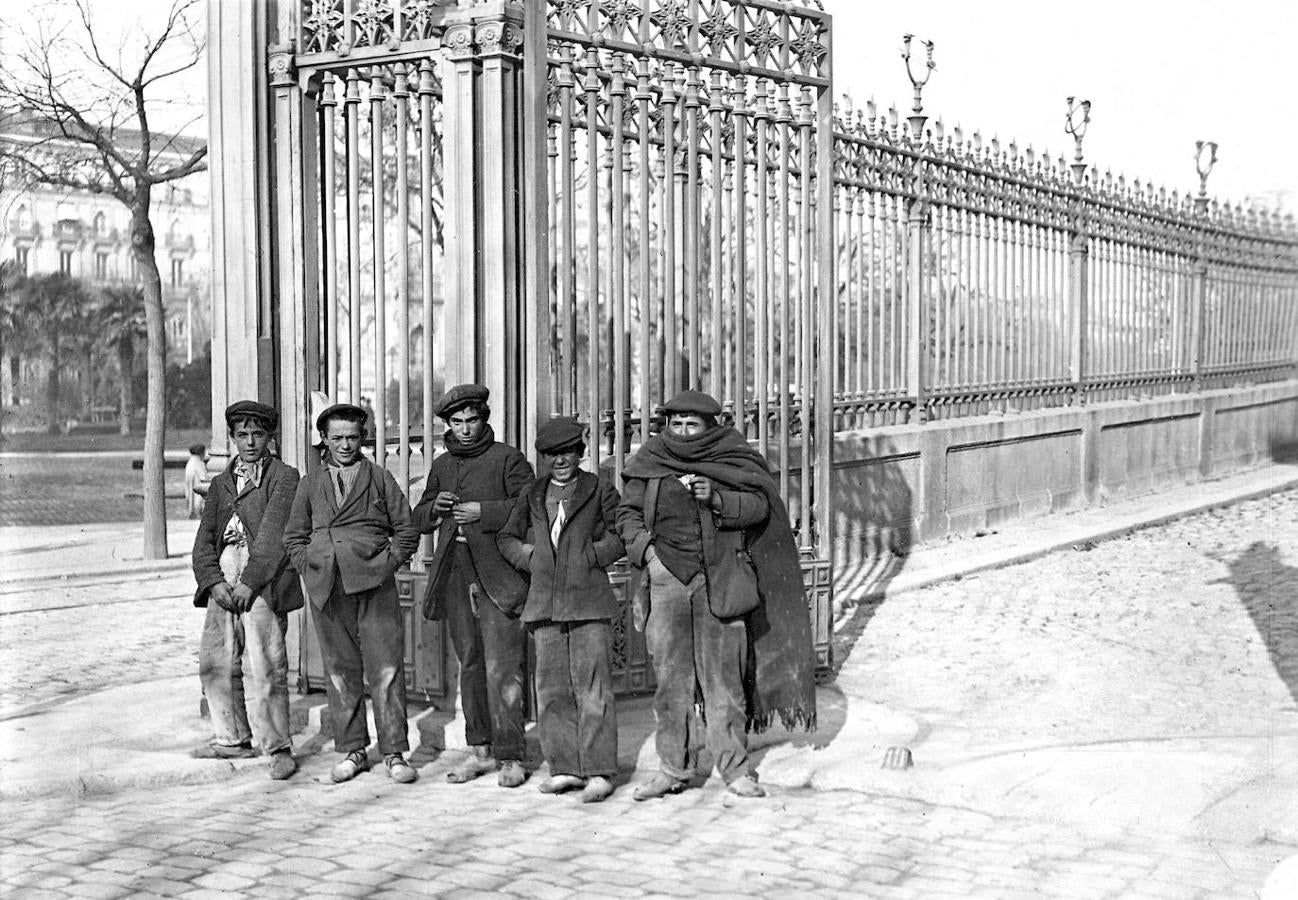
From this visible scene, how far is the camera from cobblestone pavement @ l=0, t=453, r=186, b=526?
25.3 meters

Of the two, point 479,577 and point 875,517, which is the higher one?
point 479,577

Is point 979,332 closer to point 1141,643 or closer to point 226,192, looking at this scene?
point 1141,643

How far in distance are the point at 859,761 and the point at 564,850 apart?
5.62ft

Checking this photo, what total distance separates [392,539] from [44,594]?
9.05 meters

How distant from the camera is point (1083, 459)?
61.1 feet

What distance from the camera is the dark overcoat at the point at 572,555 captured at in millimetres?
7031

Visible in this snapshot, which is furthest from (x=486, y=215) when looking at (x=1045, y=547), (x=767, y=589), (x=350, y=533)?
(x=1045, y=547)

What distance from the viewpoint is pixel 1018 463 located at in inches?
674

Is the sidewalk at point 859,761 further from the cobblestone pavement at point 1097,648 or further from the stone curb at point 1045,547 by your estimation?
the stone curb at point 1045,547

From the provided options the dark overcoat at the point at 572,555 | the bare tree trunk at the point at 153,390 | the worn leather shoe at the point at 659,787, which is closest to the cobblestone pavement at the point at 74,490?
the bare tree trunk at the point at 153,390

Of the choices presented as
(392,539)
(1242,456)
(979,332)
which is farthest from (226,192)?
(1242,456)

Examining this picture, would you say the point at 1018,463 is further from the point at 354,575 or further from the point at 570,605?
the point at 354,575

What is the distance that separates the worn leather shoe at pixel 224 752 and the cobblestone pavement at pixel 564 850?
41 centimetres

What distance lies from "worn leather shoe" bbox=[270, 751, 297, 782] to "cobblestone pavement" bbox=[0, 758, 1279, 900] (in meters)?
0.24
